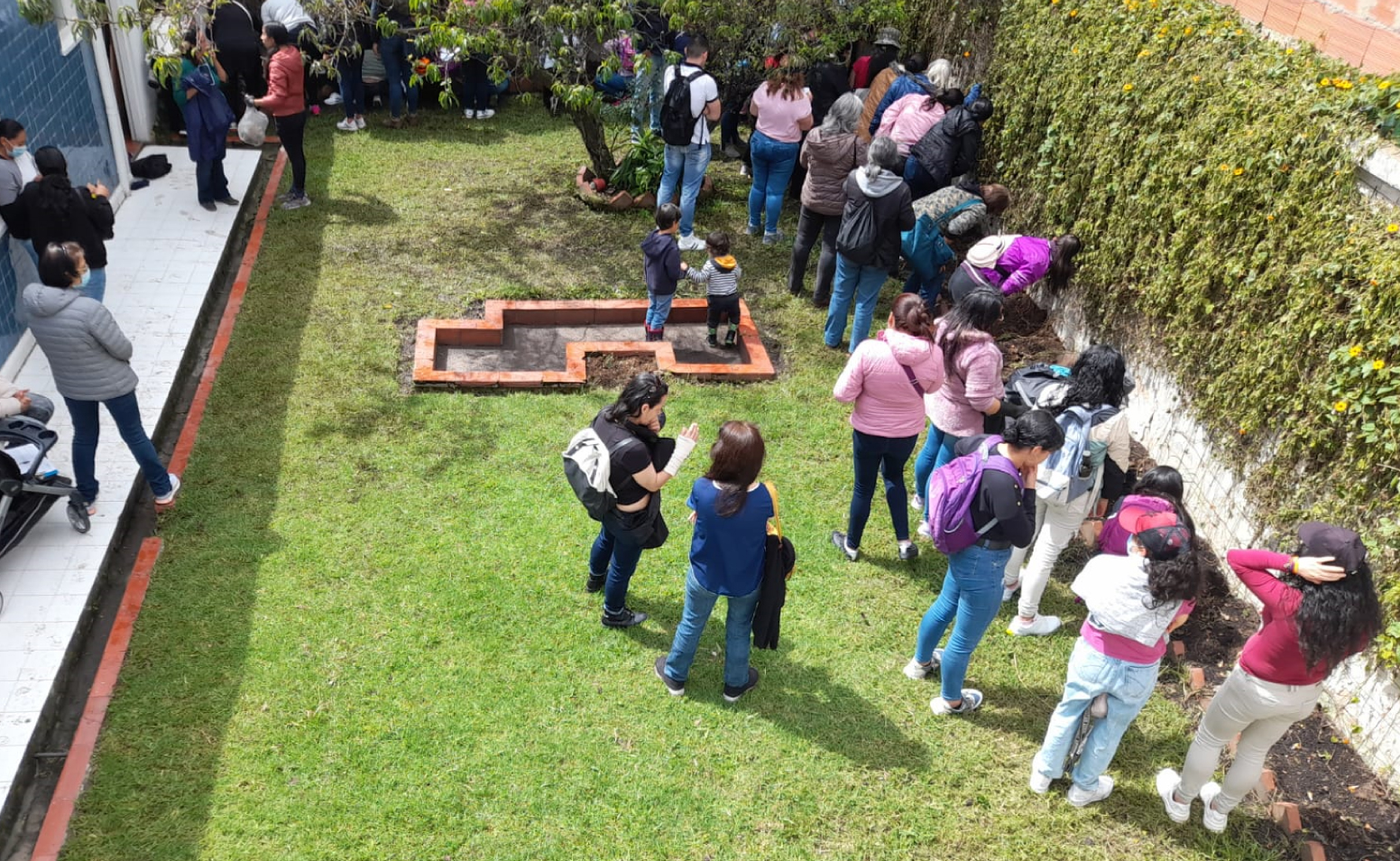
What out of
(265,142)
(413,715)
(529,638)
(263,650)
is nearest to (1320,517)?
(529,638)

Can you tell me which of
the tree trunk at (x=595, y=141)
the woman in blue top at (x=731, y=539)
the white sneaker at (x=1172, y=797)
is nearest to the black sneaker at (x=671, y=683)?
the woman in blue top at (x=731, y=539)

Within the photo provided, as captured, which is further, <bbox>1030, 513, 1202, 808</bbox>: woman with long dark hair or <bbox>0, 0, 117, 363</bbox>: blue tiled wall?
<bbox>0, 0, 117, 363</bbox>: blue tiled wall

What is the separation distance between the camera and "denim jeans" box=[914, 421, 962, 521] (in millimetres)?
6215

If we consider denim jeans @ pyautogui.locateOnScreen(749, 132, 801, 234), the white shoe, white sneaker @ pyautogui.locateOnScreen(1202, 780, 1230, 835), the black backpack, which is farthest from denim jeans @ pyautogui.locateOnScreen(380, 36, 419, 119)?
white sneaker @ pyautogui.locateOnScreen(1202, 780, 1230, 835)

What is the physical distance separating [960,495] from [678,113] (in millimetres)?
5655

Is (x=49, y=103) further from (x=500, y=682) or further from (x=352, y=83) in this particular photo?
(x=500, y=682)

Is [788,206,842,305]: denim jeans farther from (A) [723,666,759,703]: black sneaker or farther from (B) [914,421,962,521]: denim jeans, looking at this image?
(A) [723,666,759,703]: black sneaker

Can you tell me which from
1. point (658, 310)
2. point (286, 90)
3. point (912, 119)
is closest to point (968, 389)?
point (658, 310)

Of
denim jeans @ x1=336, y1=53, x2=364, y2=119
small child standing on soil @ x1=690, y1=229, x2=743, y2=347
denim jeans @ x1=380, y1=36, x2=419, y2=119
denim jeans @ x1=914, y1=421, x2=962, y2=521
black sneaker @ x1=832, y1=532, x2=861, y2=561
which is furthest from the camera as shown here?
denim jeans @ x1=380, y1=36, x2=419, y2=119

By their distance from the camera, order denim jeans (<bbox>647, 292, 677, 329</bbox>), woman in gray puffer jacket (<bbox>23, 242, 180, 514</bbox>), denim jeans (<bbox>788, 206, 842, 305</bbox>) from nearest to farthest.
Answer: woman in gray puffer jacket (<bbox>23, 242, 180, 514</bbox>)
denim jeans (<bbox>647, 292, 677, 329</bbox>)
denim jeans (<bbox>788, 206, 842, 305</bbox>)

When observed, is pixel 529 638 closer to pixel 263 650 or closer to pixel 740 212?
pixel 263 650

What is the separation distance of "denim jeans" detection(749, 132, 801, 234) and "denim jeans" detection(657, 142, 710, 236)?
0.51 meters

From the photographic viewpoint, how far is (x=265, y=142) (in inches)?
450

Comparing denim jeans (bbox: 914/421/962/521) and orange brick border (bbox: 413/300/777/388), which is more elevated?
denim jeans (bbox: 914/421/962/521)
